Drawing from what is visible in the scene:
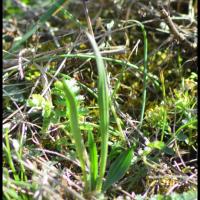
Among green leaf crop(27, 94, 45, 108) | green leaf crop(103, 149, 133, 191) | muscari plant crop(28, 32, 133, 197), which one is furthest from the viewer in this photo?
green leaf crop(27, 94, 45, 108)

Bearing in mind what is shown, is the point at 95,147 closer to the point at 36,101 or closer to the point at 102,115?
the point at 102,115

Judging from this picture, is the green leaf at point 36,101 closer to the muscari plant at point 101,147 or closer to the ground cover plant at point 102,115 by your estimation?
the ground cover plant at point 102,115

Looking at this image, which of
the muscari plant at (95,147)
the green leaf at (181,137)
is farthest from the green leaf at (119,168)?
the green leaf at (181,137)

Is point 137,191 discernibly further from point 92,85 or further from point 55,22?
point 55,22

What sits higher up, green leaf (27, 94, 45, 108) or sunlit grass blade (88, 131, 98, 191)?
green leaf (27, 94, 45, 108)

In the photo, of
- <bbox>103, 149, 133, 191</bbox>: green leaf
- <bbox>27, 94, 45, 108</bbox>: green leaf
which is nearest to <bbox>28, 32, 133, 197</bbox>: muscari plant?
<bbox>103, 149, 133, 191</bbox>: green leaf

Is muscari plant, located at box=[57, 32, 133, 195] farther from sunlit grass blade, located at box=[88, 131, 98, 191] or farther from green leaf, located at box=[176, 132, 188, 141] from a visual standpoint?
green leaf, located at box=[176, 132, 188, 141]

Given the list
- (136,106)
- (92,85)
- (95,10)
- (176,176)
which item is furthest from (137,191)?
(95,10)
